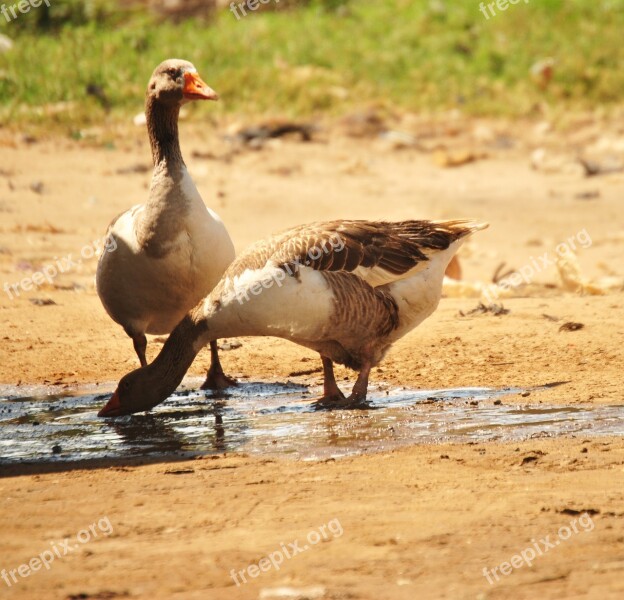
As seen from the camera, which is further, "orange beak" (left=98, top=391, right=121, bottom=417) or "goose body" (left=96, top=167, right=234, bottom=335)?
"goose body" (left=96, top=167, right=234, bottom=335)

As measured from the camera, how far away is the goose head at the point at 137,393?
20.1 ft

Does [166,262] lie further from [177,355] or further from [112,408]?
[112,408]

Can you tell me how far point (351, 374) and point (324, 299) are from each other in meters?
1.46

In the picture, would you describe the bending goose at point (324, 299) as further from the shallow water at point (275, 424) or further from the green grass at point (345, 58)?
the green grass at point (345, 58)

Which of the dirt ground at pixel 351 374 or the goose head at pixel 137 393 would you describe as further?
the goose head at pixel 137 393

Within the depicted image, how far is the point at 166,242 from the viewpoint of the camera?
6.59m

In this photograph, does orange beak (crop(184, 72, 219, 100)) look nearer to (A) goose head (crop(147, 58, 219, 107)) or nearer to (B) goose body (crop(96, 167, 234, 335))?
(A) goose head (crop(147, 58, 219, 107))

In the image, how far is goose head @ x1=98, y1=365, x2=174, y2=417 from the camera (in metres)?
6.13

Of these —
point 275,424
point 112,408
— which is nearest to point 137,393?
point 112,408

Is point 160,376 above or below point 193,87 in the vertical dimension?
below

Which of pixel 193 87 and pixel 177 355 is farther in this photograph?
pixel 193 87

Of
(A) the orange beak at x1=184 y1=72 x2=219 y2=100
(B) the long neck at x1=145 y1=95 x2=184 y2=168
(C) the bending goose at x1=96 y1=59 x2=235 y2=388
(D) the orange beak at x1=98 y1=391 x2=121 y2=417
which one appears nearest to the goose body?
(C) the bending goose at x1=96 y1=59 x2=235 y2=388

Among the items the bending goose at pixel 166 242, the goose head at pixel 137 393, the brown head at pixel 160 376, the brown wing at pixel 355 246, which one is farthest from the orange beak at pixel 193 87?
the goose head at pixel 137 393

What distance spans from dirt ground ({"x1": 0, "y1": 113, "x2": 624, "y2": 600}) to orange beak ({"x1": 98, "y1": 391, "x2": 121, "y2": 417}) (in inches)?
38.5
